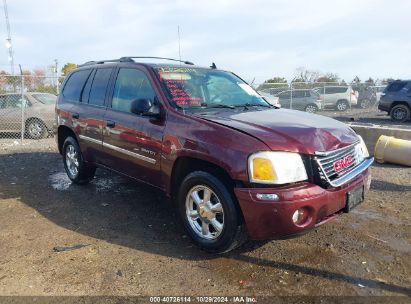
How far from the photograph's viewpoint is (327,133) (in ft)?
12.0

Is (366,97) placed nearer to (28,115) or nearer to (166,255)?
(28,115)

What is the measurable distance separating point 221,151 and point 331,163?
3.25 ft

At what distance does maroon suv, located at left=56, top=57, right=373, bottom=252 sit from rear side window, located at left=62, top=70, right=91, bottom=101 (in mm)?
520

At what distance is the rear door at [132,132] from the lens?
13.9ft

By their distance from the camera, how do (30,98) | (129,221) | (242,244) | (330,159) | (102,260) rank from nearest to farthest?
(330,159)
(102,260)
(242,244)
(129,221)
(30,98)

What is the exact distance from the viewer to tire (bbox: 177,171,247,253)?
3496mm

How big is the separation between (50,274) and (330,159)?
106 inches

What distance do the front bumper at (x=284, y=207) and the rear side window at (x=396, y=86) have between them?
14.4 meters

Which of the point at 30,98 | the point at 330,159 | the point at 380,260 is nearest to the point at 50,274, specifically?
the point at 330,159

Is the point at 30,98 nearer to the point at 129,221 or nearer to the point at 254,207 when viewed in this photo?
the point at 129,221

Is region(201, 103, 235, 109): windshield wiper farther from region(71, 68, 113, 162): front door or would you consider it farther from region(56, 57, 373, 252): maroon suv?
region(71, 68, 113, 162): front door

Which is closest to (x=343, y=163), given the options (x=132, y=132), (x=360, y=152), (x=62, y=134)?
(x=360, y=152)

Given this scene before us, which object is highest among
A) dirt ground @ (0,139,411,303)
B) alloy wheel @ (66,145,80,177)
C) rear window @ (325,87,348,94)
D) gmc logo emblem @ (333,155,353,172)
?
rear window @ (325,87,348,94)

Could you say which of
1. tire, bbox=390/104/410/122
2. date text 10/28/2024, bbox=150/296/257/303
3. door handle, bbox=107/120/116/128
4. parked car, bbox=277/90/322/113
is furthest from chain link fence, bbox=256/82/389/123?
date text 10/28/2024, bbox=150/296/257/303
